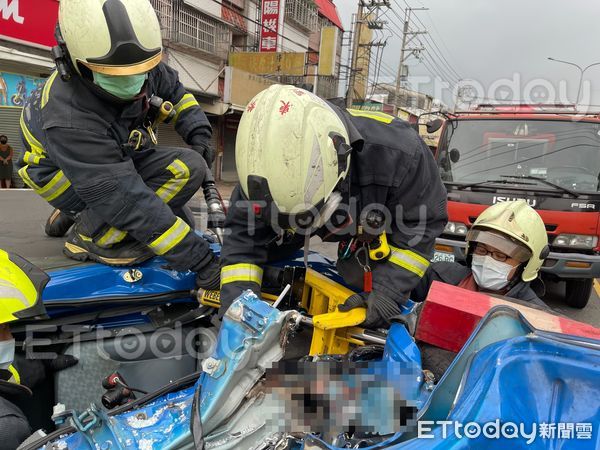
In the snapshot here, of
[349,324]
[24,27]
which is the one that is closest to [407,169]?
[349,324]

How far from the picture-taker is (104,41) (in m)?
1.81

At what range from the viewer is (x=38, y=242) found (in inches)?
114

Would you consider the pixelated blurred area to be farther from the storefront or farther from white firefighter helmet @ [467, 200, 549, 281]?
the storefront

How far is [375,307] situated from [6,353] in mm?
1332

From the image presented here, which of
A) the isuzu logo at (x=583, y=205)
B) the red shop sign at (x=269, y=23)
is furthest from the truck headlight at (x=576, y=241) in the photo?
the red shop sign at (x=269, y=23)

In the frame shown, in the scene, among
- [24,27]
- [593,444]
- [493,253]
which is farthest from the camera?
[24,27]

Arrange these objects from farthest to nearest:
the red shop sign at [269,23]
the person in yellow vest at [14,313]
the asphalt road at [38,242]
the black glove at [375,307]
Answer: the red shop sign at [269,23]
the asphalt road at [38,242]
the black glove at [375,307]
the person in yellow vest at [14,313]

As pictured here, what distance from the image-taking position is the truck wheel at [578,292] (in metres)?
4.69

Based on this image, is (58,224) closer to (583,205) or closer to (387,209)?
(387,209)

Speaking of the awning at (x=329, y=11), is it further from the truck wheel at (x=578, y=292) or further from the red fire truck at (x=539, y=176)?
the truck wheel at (x=578, y=292)

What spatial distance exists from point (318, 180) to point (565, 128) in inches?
168

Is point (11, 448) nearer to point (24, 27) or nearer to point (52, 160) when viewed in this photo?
point (52, 160)

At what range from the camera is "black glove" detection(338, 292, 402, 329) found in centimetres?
174

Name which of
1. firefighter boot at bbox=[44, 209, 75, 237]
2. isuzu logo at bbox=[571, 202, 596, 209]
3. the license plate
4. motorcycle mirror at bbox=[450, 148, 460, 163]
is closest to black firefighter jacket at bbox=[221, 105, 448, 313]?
firefighter boot at bbox=[44, 209, 75, 237]
